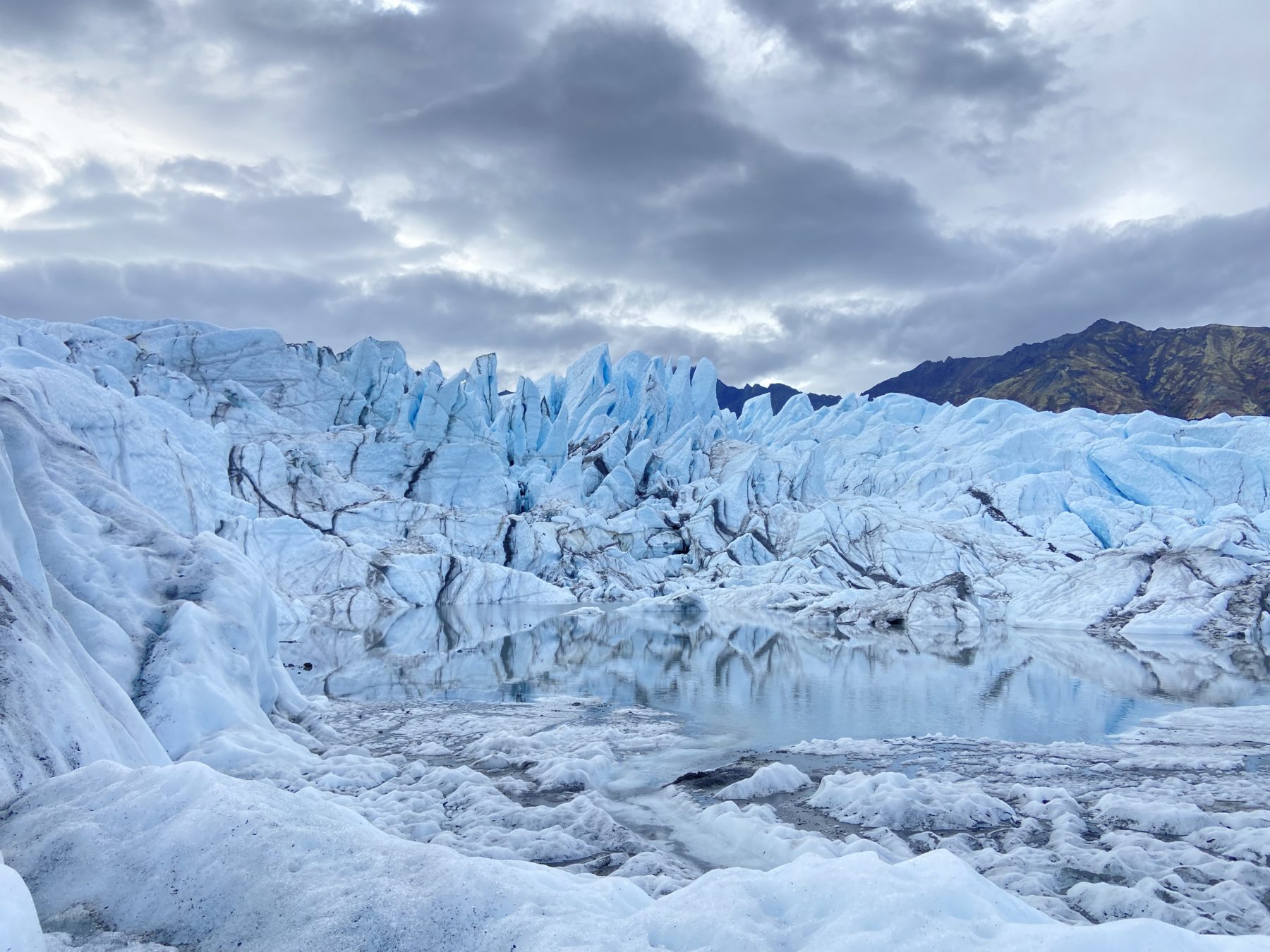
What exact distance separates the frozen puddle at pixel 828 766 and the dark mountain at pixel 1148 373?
129867 millimetres

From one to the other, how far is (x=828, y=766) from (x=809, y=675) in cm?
1172

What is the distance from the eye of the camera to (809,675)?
24.3m

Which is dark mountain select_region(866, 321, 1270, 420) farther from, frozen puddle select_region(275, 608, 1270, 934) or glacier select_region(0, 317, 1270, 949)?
frozen puddle select_region(275, 608, 1270, 934)

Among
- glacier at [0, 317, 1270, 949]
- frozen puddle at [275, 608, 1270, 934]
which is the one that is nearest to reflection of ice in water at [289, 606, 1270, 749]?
frozen puddle at [275, 608, 1270, 934]

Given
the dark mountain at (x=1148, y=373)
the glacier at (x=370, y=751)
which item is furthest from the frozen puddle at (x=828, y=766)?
the dark mountain at (x=1148, y=373)

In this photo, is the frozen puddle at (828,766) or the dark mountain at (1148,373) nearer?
the frozen puddle at (828,766)

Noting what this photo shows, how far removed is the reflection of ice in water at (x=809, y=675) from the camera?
17.6 m

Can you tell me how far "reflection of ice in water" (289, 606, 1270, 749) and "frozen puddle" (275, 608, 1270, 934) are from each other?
0.52ft

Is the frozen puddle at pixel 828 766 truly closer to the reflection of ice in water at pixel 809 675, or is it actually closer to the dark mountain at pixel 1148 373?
the reflection of ice in water at pixel 809 675

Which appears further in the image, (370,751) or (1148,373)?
(1148,373)

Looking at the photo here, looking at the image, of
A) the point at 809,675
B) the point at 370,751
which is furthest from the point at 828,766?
the point at 809,675

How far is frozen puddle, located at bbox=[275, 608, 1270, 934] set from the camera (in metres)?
8.13

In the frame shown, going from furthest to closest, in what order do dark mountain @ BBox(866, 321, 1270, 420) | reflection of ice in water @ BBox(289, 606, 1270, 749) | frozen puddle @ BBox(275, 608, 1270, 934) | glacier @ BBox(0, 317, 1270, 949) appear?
dark mountain @ BBox(866, 321, 1270, 420)
reflection of ice in water @ BBox(289, 606, 1270, 749)
frozen puddle @ BBox(275, 608, 1270, 934)
glacier @ BBox(0, 317, 1270, 949)

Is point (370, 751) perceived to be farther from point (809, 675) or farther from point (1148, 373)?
point (1148, 373)
